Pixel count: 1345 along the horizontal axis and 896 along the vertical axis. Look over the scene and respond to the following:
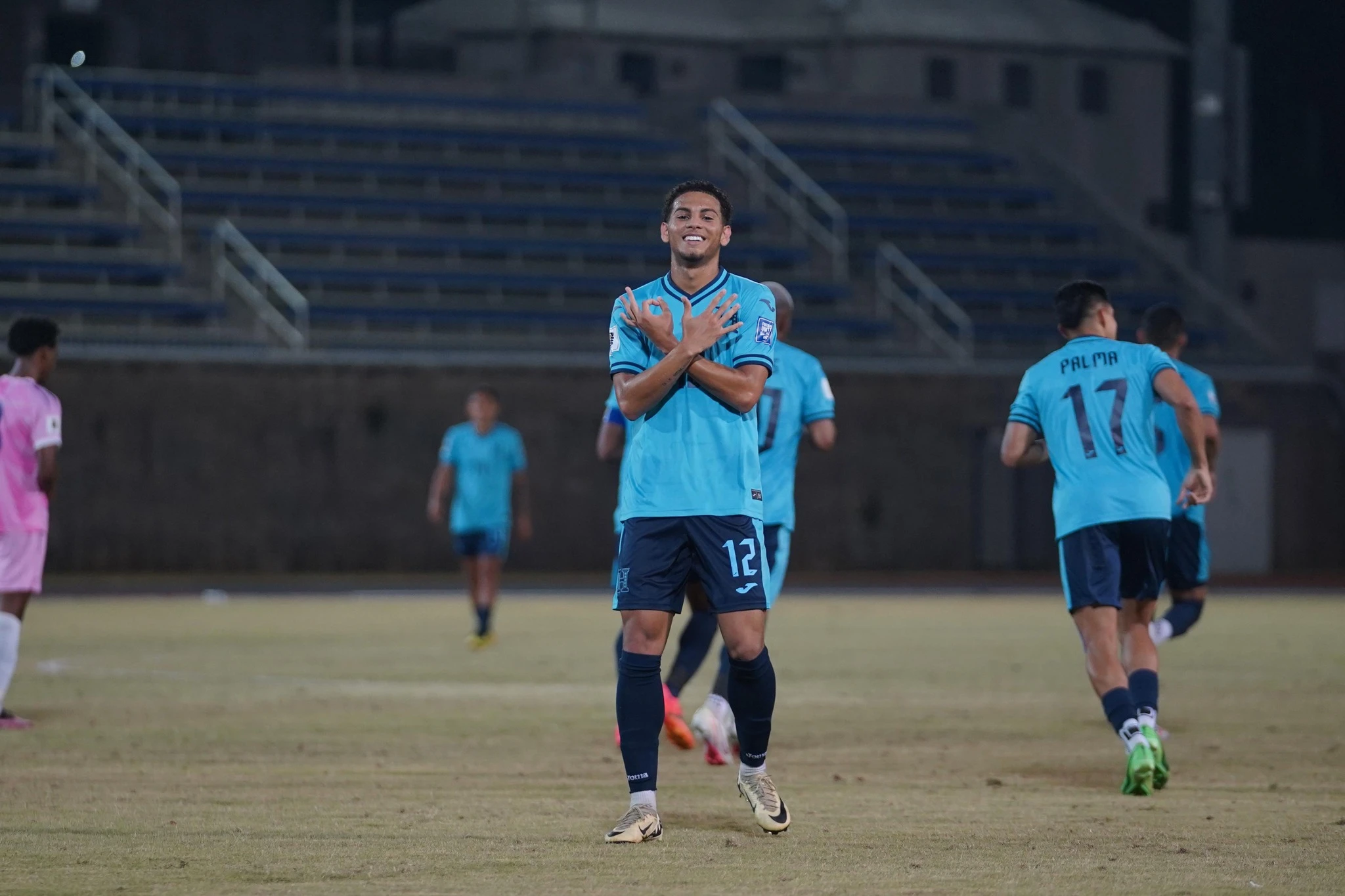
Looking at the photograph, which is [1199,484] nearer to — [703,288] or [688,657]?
[688,657]

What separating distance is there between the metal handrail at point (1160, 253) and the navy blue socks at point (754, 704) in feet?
99.3

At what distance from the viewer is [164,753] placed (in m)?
9.77

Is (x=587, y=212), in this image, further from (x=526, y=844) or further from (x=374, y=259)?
(x=526, y=844)

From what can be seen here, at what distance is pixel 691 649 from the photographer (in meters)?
10.4

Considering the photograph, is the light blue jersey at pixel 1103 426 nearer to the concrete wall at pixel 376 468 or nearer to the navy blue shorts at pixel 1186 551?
the navy blue shorts at pixel 1186 551

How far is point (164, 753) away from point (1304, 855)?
17.7 ft

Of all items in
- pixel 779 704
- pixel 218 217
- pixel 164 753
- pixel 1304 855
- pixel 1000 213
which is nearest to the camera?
pixel 1304 855

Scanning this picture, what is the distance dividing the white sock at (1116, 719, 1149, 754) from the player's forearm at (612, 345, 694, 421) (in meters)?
2.83

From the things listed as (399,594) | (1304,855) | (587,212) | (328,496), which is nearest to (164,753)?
(1304,855)

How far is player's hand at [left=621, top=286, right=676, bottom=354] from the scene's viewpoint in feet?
23.0

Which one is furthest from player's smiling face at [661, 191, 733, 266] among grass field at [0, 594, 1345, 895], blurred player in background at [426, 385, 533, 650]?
blurred player in background at [426, 385, 533, 650]

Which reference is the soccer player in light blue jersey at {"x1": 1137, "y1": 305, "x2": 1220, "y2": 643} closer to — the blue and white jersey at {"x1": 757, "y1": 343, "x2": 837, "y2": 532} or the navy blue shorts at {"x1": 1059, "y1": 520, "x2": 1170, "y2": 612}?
the blue and white jersey at {"x1": 757, "y1": 343, "x2": 837, "y2": 532}

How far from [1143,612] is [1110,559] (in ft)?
2.31

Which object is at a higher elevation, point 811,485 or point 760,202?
point 760,202
